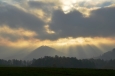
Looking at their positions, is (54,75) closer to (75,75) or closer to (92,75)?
(75,75)

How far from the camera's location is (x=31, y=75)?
1499 inches

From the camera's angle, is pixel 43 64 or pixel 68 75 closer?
pixel 68 75

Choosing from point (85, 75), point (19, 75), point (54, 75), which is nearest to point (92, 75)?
point (85, 75)

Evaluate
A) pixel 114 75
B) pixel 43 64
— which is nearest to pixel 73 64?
pixel 43 64

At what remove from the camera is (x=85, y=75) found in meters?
39.6

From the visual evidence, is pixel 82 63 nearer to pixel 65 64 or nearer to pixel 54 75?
pixel 65 64

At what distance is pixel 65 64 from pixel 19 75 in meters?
160

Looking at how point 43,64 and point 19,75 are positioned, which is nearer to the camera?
point 19,75

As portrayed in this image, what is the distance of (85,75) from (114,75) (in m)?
6.21

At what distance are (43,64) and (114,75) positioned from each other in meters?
162

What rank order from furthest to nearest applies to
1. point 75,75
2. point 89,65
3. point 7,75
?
1. point 89,65
2. point 75,75
3. point 7,75

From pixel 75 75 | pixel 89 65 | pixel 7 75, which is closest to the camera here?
pixel 7 75

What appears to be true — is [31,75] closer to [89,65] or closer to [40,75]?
[40,75]

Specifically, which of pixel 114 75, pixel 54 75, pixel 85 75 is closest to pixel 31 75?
pixel 54 75
